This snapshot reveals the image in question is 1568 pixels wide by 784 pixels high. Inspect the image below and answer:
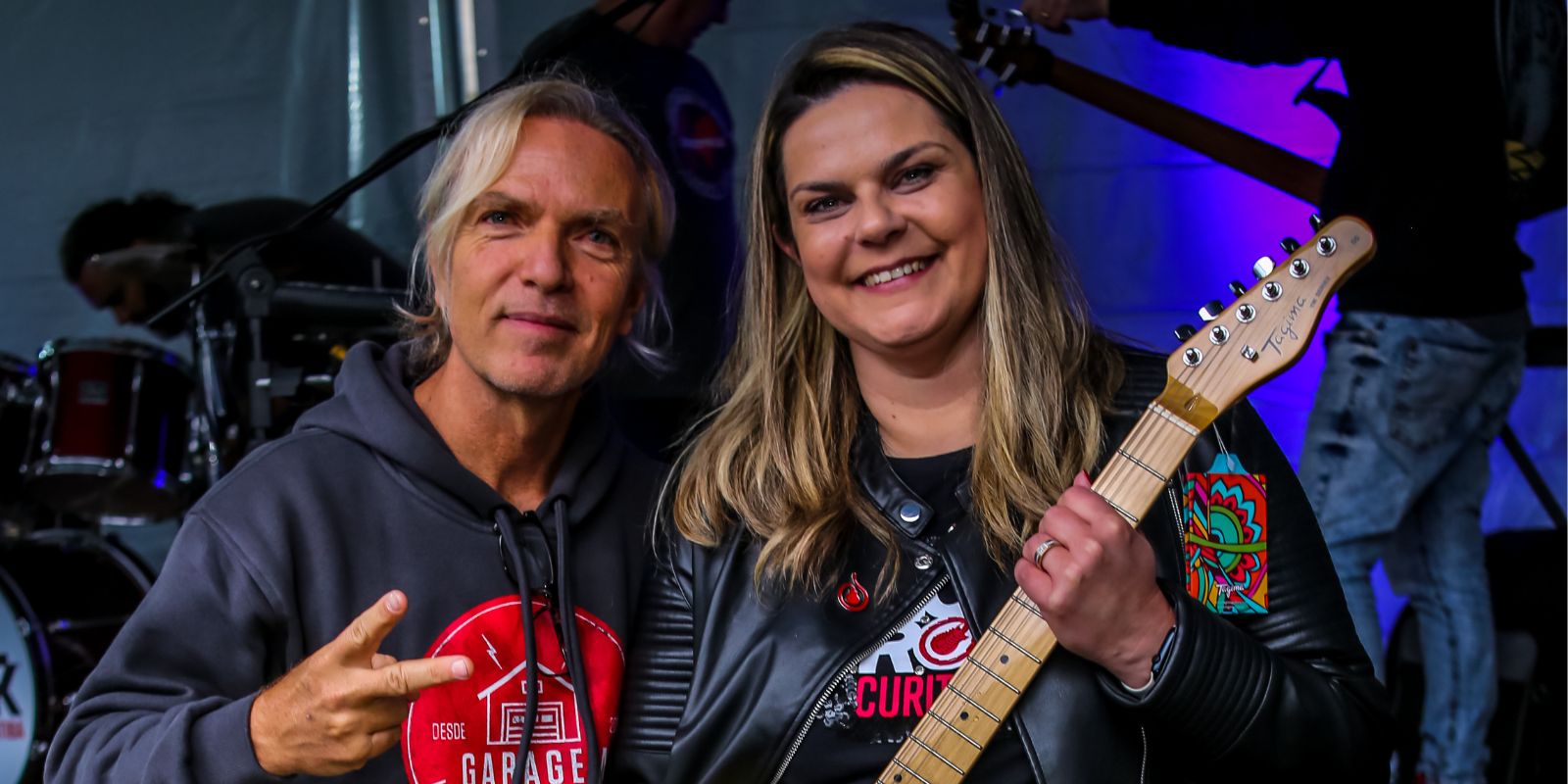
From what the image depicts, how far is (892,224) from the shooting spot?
1.75 meters

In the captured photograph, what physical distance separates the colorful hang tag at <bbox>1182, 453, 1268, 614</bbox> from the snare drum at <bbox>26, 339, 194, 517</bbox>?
108 inches

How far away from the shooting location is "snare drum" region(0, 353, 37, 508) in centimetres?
347

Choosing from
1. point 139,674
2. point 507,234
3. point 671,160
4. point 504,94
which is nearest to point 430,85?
point 671,160

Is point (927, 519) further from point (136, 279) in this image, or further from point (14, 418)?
point (14, 418)

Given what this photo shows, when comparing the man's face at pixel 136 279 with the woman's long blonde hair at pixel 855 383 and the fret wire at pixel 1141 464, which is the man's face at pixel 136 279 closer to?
the woman's long blonde hair at pixel 855 383

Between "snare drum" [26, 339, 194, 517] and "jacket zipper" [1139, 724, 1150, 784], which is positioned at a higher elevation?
"snare drum" [26, 339, 194, 517]

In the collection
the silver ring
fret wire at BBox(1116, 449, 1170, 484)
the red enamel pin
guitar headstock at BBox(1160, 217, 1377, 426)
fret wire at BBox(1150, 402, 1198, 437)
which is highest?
guitar headstock at BBox(1160, 217, 1377, 426)

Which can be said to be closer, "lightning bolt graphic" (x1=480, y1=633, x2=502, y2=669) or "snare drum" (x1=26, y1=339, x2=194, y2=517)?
"lightning bolt graphic" (x1=480, y1=633, x2=502, y2=669)

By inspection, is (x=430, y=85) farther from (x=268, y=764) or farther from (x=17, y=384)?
(x=268, y=764)

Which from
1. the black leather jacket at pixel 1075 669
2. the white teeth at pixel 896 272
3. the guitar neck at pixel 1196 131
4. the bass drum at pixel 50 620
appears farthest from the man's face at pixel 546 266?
the bass drum at pixel 50 620

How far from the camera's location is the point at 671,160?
9.97 feet

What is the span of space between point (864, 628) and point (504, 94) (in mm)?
1065


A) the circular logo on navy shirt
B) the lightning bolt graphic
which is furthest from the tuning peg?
the circular logo on navy shirt

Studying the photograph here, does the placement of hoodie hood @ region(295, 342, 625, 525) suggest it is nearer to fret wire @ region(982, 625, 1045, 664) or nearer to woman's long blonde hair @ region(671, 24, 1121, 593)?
woman's long blonde hair @ region(671, 24, 1121, 593)
